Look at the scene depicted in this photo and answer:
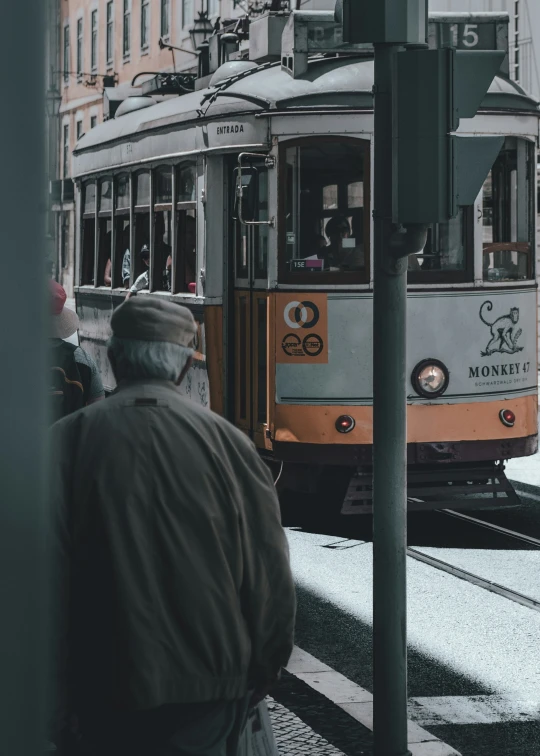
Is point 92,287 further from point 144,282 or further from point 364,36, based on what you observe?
point 364,36

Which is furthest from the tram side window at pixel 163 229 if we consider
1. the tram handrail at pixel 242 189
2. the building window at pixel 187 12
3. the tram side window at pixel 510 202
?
the building window at pixel 187 12

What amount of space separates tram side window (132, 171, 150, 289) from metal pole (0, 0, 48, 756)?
11.3 metres

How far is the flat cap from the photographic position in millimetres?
3098

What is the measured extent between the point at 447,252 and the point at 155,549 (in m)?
7.49

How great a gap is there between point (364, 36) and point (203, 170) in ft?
20.5

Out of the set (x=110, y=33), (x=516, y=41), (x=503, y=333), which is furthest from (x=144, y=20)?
(x=503, y=333)

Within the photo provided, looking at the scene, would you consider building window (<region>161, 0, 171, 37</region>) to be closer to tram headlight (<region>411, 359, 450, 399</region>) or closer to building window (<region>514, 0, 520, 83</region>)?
building window (<region>514, 0, 520, 83</region>)

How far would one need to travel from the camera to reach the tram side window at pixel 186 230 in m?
11.2

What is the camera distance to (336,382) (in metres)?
9.84

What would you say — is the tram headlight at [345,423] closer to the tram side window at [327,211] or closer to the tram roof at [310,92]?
the tram side window at [327,211]

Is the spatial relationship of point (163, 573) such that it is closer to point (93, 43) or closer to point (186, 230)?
point (186, 230)

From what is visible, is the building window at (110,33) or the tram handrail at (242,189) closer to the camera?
the tram handrail at (242,189)

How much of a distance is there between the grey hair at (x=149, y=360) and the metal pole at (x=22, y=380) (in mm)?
1922

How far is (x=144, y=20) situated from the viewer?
45344mm
